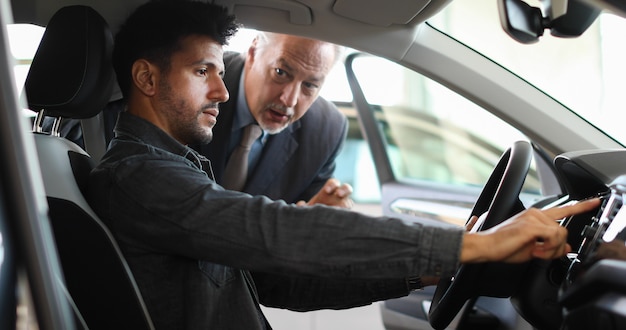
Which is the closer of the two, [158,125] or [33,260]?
[33,260]

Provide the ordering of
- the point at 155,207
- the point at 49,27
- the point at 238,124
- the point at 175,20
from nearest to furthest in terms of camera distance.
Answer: the point at 155,207
the point at 49,27
the point at 175,20
the point at 238,124

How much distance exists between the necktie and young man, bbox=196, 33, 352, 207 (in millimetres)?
15

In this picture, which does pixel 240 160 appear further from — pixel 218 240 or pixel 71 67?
pixel 218 240

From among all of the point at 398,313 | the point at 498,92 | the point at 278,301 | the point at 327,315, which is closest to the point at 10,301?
the point at 278,301

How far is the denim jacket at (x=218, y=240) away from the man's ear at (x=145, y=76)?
0.23 feet

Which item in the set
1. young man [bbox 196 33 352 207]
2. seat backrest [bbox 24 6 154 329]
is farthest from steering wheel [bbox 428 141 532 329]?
young man [bbox 196 33 352 207]

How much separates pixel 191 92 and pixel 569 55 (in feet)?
8.22

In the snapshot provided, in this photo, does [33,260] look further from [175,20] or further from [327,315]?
[327,315]

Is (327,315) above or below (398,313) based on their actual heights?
below

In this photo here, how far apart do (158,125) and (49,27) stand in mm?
262

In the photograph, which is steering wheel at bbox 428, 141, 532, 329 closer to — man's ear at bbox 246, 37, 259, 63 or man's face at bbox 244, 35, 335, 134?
man's face at bbox 244, 35, 335, 134

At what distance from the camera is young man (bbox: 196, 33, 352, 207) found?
2557 mm

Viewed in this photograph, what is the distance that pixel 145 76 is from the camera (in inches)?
65.2

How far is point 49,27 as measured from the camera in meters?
1.54
